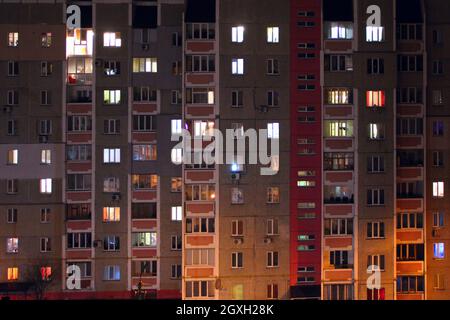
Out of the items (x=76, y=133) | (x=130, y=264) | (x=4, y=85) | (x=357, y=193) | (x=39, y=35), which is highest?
(x=39, y=35)

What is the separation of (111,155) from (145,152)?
4.39 ft

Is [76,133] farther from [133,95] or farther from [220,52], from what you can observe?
[220,52]

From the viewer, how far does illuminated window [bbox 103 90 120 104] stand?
28234mm

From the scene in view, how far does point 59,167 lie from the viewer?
2834cm

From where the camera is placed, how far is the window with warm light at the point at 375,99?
2755 cm

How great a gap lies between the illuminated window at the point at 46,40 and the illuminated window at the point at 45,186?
517 cm

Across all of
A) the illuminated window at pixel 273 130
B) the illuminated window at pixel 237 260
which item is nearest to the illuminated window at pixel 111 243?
the illuminated window at pixel 237 260

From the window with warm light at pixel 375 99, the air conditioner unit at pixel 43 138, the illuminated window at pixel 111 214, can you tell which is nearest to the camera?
the window with warm light at pixel 375 99

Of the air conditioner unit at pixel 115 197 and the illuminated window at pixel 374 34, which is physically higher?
the illuminated window at pixel 374 34

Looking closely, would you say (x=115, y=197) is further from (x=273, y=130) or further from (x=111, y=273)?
(x=273, y=130)

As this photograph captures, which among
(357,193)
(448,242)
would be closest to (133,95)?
(357,193)

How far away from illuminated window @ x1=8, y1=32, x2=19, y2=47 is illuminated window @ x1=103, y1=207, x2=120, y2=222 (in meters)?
7.21

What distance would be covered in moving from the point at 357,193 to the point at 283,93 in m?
4.71

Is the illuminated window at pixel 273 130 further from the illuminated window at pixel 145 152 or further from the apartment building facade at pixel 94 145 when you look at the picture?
the illuminated window at pixel 145 152
